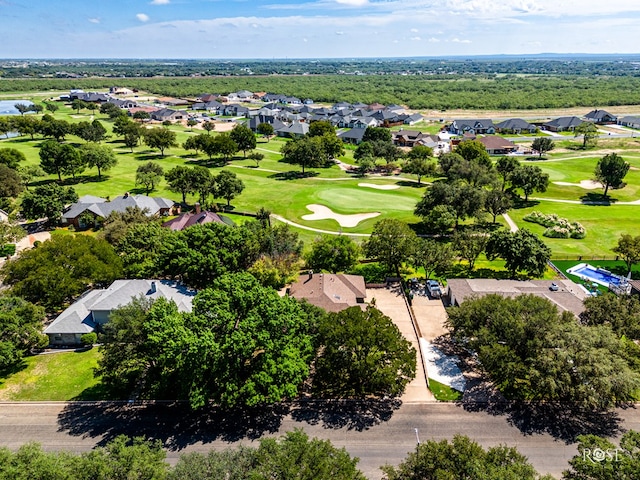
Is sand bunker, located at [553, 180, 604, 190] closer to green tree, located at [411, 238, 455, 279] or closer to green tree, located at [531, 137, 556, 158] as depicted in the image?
green tree, located at [531, 137, 556, 158]

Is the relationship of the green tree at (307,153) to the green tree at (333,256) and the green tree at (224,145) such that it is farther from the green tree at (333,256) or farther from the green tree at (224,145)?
the green tree at (333,256)

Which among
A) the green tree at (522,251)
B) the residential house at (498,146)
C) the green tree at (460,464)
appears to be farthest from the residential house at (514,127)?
the green tree at (460,464)

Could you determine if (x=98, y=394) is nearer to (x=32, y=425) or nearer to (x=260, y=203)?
(x=32, y=425)

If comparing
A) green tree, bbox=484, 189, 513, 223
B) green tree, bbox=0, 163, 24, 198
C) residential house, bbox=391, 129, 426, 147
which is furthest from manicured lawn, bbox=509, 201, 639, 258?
green tree, bbox=0, 163, 24, 198

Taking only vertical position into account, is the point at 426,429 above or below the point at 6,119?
below

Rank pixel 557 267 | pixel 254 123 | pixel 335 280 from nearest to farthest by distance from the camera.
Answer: pixel 335 280
pixel 557 267
pixel 254 123

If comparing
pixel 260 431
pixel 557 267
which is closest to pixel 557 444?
pixel 260 431

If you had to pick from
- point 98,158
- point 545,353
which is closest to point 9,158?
point 98,158
